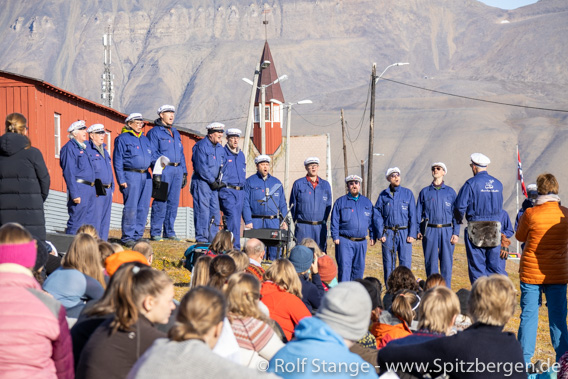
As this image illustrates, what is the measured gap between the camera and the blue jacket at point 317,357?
13.8ft

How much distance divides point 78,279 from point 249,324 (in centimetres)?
144

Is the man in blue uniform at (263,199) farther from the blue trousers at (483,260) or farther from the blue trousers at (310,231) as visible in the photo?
the blue trousers at (483,260)

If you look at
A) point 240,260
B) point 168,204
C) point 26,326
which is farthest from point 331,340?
point 168,204

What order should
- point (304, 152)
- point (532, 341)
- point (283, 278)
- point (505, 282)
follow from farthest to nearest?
point (304, 152), point (532, 341), point (283, 278), point (505, 282)

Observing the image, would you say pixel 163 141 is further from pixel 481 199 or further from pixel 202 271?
pixel 202 271

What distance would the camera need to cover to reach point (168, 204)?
562 inches

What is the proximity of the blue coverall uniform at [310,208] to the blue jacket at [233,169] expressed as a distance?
93cm

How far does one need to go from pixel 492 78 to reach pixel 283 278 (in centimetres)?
19149

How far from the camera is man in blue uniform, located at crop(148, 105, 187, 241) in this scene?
1329cm

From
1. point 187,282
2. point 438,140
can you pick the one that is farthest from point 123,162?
point 438,140

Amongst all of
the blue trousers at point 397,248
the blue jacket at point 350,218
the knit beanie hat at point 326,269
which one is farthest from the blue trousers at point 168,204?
the knit beanie hat at point 326,269

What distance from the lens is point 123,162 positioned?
12.6 meters

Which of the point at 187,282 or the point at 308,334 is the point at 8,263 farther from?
the point at 187,282

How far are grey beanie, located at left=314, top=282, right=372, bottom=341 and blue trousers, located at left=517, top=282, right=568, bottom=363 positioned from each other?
4.60m
